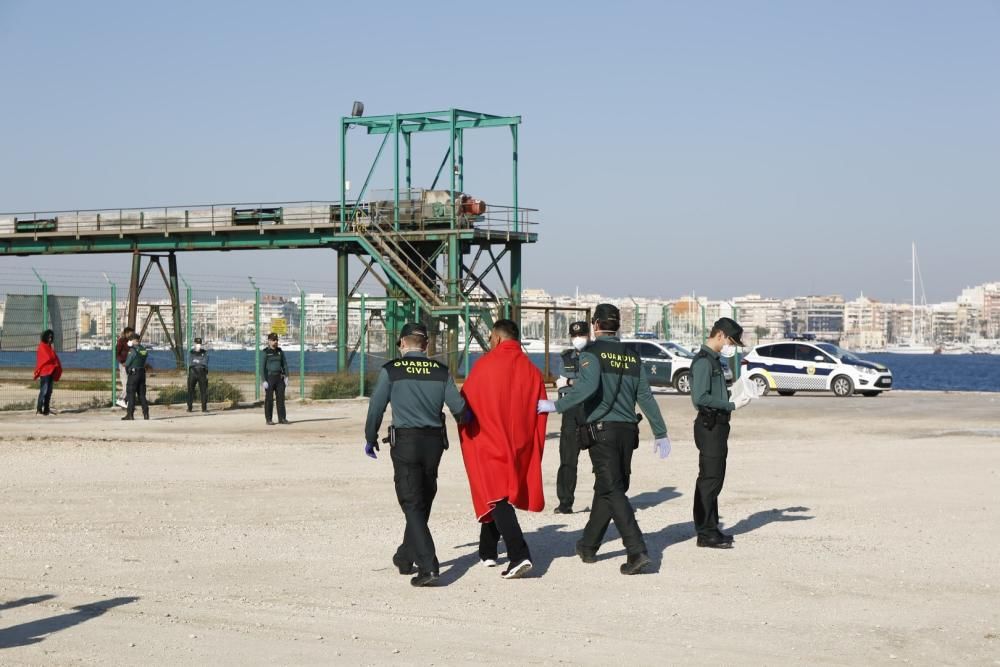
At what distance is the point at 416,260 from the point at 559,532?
31.2 metres

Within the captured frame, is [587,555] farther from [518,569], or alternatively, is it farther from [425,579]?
[425,579]

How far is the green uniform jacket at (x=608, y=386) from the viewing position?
9.93 meters

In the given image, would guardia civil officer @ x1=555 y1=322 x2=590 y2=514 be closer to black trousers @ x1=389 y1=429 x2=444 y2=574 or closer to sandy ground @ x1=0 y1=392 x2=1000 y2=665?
sandy ground @ x1=0 y1=392 x2=1000 y2=665

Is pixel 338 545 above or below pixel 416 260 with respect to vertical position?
below

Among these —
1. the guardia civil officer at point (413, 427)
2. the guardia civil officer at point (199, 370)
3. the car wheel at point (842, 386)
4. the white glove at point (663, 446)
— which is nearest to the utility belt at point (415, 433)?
the guardia civil officer at point (413, 427)

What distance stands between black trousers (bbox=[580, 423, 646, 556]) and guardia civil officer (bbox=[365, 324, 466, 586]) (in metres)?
1.16

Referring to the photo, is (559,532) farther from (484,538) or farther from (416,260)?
(416,260)

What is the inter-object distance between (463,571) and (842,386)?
26747 millimetres

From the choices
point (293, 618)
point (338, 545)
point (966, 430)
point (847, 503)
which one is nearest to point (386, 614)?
point (293, 618)

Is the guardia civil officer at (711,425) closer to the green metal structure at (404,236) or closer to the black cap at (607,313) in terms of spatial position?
the black cap at (607,313)

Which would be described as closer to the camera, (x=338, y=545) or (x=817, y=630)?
(x=817, y=630)

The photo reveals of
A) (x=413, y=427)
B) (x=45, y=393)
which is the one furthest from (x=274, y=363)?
(x=413, y=427)

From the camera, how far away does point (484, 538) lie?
10.0m

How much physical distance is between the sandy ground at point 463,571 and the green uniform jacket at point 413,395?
44.2 inches
